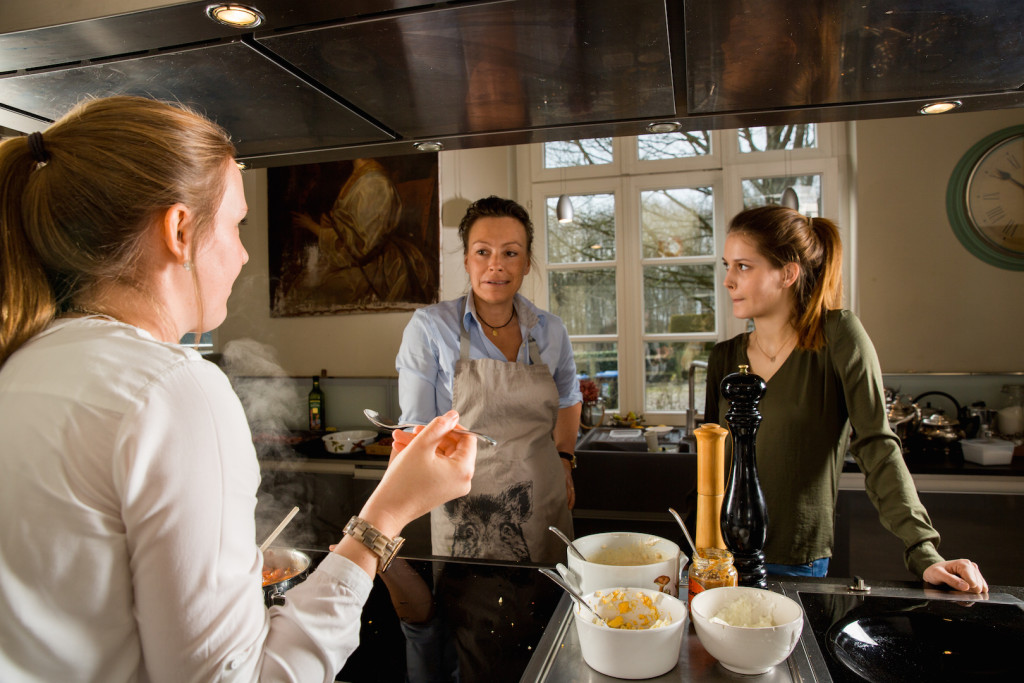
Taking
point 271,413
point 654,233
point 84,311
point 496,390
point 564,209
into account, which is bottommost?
point 271,413

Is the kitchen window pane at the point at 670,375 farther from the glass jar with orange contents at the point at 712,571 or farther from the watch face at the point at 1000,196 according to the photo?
the glass jar with orange contents at the point at 712,571

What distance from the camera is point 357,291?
393 centimetres

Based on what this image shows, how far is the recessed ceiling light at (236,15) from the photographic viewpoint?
0.81m

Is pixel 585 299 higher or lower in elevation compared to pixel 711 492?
higher

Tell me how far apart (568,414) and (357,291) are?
2.14 meters

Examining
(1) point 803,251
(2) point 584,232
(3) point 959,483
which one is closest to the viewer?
(1) point 803,251

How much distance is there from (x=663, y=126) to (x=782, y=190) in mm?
2767

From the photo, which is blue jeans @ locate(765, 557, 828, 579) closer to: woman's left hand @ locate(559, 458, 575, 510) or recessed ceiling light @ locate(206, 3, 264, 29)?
woman's left hand @ locate(559, 458, 575, 510)

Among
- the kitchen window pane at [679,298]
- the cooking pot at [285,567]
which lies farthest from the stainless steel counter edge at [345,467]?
the cooking pot at [285,567]

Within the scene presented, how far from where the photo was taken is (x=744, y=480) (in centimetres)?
97

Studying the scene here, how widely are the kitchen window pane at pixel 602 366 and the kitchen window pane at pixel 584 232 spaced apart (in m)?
0.53

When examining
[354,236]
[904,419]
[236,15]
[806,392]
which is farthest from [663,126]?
[354,236]

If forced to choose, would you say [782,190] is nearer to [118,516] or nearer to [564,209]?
[564,209]

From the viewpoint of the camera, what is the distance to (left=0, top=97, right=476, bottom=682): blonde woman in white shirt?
0.54 meters
